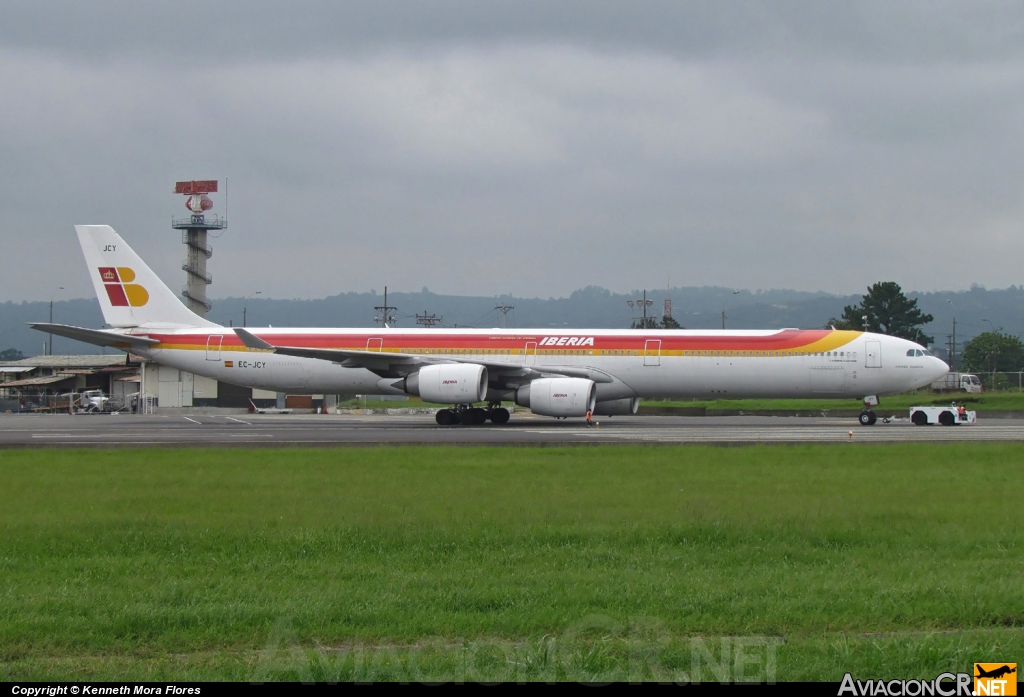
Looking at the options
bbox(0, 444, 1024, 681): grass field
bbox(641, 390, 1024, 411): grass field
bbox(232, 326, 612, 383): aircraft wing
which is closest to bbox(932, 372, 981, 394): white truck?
bbox(641, 390, 1024, 411): grass field

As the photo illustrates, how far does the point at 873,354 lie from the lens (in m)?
33.1

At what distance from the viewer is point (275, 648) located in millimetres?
6113

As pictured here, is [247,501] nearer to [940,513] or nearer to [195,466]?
[195,466]

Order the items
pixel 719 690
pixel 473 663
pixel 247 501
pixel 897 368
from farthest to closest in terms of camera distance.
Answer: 1. pixel 897 368
2. pixel 247 501
3. pixel 473 663
4. pixel 719 690

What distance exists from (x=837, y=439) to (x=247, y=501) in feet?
56.0

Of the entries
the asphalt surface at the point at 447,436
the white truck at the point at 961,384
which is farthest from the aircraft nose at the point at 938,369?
the white truck at the point at 961,384

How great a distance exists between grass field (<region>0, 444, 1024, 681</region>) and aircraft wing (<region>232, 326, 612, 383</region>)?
1801cm

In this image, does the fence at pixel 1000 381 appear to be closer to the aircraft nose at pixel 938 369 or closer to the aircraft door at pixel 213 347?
the aircraft nose at pixel 938 369

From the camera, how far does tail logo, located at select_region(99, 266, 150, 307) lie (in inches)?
1464

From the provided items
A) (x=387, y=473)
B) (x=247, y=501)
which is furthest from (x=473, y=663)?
(x=387, y=473)

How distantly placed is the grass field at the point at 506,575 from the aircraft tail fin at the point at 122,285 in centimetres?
2371

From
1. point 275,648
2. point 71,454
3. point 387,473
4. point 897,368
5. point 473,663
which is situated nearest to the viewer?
point 473,663

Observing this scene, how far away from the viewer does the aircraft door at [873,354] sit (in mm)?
33000

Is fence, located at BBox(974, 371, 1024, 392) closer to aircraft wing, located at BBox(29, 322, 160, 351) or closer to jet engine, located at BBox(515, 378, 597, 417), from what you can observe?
jet engine, located at BBox(515, 378, 597, 417)
